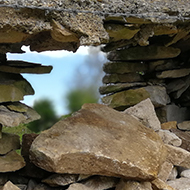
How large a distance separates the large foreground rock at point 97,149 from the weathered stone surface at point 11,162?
0.29 meters

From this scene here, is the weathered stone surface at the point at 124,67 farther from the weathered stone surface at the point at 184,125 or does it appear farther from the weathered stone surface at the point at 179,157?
the weathered stone surface at the point at 179,157

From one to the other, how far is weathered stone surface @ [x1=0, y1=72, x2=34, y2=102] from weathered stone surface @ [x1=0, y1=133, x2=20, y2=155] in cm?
41

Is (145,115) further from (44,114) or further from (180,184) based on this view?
(44,114)

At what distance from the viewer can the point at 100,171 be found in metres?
2.10

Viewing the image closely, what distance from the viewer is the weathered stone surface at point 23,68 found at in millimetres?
2515

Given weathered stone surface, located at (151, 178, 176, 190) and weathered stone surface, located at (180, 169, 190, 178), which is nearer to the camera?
weathered stone surface, located at (151, 178, 176, 190)

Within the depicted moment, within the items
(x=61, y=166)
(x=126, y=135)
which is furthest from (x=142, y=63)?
(x=61, y=166)

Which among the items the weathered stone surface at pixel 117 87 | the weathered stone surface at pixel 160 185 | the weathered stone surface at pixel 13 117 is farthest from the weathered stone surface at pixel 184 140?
the weathered stone surface at pixel 13 117

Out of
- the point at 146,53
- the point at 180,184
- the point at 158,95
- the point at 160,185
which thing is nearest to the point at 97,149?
the point at 160,185

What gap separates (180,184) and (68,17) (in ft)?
5.64

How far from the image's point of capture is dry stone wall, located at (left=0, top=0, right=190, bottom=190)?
186 centimetres

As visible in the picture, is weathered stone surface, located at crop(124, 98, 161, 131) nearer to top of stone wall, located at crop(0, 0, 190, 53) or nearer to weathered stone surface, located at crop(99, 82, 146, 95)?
weathered stone surface, located at crop(99, 82, 146, 95)

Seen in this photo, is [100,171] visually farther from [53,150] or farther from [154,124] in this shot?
[154,124]

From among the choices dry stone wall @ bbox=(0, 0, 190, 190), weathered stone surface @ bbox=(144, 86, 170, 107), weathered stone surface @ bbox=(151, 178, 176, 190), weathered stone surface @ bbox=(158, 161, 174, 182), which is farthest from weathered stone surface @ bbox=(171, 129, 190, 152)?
weathered stone surface @ bbox=(151, 178, 176, 190)
